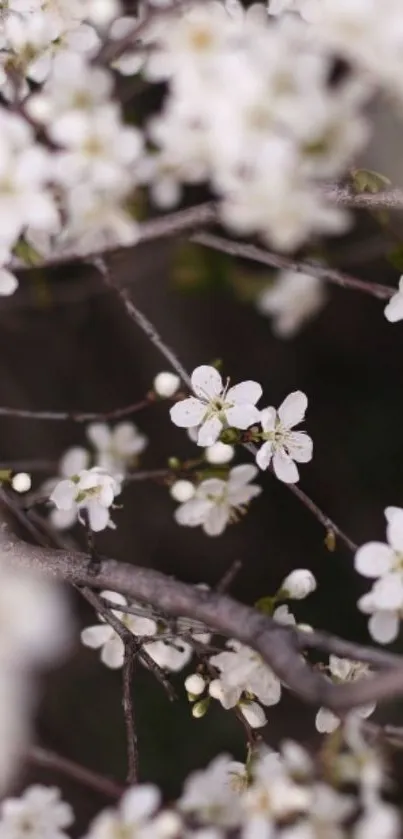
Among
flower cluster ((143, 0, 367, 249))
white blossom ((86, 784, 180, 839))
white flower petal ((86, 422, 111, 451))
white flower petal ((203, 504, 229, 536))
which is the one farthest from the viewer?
white flower petal ((86, 422, 111, 451))

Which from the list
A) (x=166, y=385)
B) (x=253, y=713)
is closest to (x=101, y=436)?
(x=166, y=385)

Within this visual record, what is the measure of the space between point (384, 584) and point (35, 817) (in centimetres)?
45

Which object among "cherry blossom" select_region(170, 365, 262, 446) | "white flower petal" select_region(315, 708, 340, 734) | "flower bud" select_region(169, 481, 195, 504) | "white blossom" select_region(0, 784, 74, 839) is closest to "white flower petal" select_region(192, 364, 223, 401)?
"cherry blossom" select_region(170, 365, 262, 446)

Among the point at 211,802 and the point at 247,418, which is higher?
the point at 247,418

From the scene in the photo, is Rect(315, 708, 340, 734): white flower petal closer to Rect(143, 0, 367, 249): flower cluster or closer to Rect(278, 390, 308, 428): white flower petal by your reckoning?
Rect(278, 390, 308, 428): white flower petal

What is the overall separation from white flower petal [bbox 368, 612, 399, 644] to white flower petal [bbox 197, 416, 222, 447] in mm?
254

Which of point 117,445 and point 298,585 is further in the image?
point 117,445

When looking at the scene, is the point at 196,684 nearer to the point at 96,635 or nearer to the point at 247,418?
the point at 96,635

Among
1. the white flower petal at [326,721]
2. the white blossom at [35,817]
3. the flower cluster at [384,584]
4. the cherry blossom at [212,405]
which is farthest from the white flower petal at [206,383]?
the white blossom at [35,817]

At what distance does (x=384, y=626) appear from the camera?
2.75 ft

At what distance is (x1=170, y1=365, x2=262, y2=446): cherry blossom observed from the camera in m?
0.98

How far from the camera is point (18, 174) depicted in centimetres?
72

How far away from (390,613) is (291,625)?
0.34 feet

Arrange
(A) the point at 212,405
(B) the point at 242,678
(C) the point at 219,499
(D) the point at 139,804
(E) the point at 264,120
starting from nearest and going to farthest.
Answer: (E) the point at 264,120 < (D) the point at 139,804 < (B) the point at 242,678 < (A) the point at 212,405 < (C) the point at 219,499
